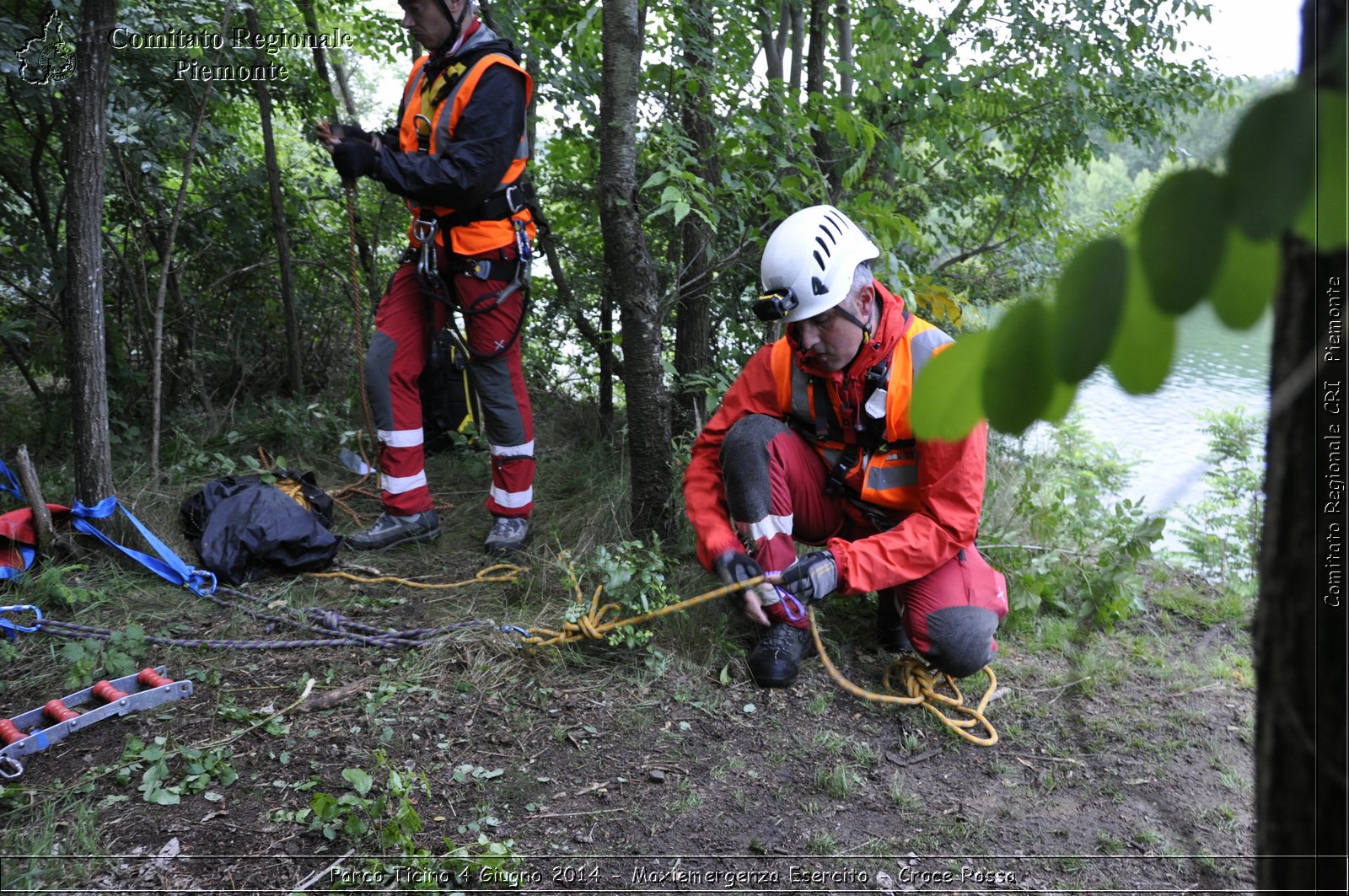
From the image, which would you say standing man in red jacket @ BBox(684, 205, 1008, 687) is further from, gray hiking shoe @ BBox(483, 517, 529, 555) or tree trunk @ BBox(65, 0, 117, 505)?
tree trunk @ BBox(65, 0, 117, 505)

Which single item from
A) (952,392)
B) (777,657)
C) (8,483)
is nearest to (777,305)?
(777,657)

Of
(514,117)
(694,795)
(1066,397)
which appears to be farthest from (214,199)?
(1066,397)

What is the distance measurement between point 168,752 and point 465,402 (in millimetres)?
2221

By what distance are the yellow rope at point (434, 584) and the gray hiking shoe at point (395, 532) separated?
0.25m

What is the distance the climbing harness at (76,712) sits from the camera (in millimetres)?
2166

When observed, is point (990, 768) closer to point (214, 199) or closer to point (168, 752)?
point (168, 752)

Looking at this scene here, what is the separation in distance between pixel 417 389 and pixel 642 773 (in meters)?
2.10

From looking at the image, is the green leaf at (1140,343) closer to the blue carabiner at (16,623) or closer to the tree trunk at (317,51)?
the blue carabiner at (16,623)

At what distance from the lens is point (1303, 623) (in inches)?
25.2

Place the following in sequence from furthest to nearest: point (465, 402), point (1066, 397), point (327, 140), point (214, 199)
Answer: point (214, 199) < point (465, 402) < point (327, 140) < point (1066, 397)

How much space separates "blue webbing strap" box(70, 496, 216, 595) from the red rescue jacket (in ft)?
5.86

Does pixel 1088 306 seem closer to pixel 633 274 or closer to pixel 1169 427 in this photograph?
pixel 633 274

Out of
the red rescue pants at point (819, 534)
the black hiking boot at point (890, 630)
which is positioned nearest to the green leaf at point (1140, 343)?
the red rescue pants at point (819, 534)

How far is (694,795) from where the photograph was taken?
2.28m
